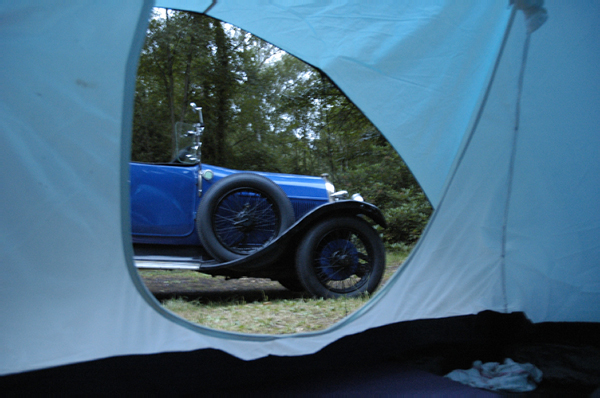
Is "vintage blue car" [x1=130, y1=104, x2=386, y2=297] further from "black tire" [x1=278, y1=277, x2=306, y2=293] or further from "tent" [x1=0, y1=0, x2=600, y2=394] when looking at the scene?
"tent" [x1=0, y1=0, x2=600, y2=394]

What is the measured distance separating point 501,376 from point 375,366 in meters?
0.57

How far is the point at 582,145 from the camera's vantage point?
2.12m

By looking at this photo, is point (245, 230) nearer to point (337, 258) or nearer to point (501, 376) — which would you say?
point (337, 258)

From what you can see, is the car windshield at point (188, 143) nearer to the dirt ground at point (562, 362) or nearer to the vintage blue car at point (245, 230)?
the vintage blue car at point (245, 230)

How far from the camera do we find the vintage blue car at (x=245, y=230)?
3275 millimetres

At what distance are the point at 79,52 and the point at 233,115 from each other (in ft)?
29.6

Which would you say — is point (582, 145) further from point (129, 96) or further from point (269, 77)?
point (269, 77)

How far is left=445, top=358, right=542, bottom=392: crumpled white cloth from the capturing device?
1.92 m

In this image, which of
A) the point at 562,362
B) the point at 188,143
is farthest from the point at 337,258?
the point at 188,143

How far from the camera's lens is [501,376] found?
2.00 metres

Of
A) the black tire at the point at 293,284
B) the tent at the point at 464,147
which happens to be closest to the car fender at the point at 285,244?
the black tire at the point at 293,284

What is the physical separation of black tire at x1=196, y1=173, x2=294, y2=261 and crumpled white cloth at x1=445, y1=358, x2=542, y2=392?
1779 mm

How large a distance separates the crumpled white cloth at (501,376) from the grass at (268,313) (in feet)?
3.03

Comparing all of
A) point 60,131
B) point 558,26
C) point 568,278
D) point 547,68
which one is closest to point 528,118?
point 547,68
